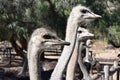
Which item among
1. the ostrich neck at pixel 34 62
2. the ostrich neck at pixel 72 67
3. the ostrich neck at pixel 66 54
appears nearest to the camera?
the ostrich neck at pixel 34 62

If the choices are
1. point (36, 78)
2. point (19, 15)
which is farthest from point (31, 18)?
point (36, 78)

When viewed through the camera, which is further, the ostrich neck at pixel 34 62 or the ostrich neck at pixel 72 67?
the ostrich neck at pixel 72 67

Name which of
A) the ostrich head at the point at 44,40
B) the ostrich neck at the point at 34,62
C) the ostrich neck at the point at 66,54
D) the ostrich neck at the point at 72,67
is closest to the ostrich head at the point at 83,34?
the ostrich neck at the point at 72,67

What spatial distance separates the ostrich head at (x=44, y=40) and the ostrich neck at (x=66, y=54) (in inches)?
20.2

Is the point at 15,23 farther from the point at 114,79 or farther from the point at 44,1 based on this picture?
the point at 114,79

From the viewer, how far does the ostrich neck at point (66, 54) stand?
195 inches

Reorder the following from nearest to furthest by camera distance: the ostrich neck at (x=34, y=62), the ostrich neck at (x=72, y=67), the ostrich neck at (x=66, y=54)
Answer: the ostrich neck at (x=34, y=62), the ostrich neck at (x=66, y=54), the ostrich neck at (x=72, y=67)

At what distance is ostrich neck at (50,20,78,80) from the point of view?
4963 millimetres

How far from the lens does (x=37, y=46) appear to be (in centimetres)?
448

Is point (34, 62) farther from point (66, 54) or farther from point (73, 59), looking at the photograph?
point (73, 59)

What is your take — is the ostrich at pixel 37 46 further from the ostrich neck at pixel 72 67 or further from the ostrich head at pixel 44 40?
the ostrich neck at pixel 72 67

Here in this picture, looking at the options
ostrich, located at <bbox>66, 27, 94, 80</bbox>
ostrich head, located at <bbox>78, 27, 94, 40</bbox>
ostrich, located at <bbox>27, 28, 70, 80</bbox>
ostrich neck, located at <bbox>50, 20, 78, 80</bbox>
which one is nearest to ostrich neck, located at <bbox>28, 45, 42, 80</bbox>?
ostrich, located at <bbox>27, 28, 70, 80</bbox>

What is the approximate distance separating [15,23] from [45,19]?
0.76 m

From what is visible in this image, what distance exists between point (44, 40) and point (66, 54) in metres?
0.88
